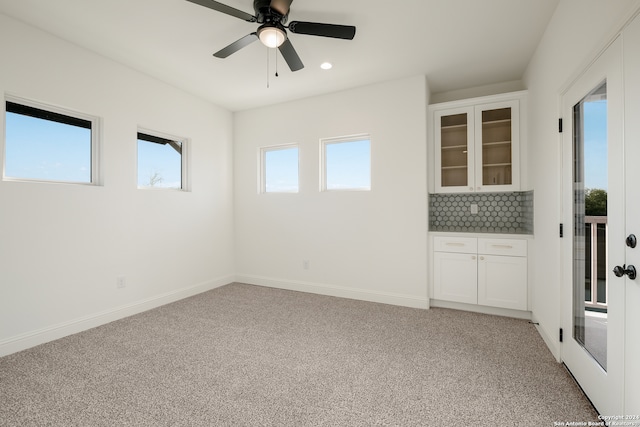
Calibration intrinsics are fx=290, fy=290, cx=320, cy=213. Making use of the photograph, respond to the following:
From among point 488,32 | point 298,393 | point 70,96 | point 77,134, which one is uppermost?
point 488,32

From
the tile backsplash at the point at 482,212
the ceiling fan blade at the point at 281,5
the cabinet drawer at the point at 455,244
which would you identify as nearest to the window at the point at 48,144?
the ceiling fan blade at the point at 281,5

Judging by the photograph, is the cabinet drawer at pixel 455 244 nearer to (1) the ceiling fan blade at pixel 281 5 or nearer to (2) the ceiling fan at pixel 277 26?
(2) the ceiling fan at pixel 277 26

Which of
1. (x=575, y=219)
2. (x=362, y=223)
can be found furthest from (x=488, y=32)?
(x=362, y=223)

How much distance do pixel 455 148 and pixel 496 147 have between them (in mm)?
455

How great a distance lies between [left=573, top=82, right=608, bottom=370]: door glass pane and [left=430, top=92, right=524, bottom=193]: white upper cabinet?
144 cm

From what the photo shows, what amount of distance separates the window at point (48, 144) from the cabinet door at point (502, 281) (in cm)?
449

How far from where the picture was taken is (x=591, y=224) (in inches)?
73.0

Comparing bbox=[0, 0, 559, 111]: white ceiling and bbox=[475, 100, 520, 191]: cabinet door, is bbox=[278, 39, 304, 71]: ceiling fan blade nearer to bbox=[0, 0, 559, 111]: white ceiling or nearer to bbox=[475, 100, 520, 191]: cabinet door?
bbox=[0, 0, 559, 111]: white ceiling

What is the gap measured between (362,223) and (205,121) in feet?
9.27

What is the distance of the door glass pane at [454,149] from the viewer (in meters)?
3.67

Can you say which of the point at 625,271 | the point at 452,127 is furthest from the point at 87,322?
the point at 452,127

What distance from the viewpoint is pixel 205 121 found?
4.43 m

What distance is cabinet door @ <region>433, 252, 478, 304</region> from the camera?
3.43 meters

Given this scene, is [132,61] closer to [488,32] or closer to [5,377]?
[5,377]
